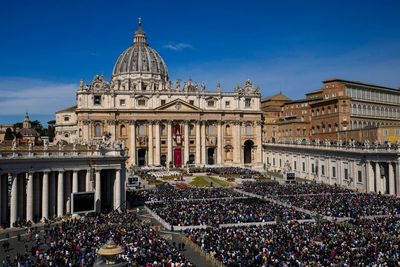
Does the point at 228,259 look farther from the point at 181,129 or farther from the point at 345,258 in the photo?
the point at 181,129

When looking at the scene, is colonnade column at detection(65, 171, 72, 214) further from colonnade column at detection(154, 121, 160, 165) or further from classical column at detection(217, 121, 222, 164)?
classical column at detection(217, 121, 222, 164)

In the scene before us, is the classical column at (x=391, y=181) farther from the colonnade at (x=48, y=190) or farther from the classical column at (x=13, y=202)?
the classical column at (x=13, y=202)

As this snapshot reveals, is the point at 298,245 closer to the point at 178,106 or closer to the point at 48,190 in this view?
the point at 48,190

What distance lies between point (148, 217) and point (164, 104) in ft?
190

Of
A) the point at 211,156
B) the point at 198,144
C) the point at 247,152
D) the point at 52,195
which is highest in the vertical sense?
the point at 198,144

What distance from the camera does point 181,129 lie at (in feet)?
335

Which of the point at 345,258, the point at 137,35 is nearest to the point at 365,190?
the point at 345,258

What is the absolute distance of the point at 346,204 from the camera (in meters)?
44.8

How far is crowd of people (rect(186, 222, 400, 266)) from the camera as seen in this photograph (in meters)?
25.0

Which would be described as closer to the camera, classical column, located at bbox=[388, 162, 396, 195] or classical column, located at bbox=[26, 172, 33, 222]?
classical column, located at bbox=[26, 172, 33, 222]

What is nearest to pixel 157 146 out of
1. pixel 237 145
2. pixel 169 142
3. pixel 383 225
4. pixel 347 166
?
pixel 169 142

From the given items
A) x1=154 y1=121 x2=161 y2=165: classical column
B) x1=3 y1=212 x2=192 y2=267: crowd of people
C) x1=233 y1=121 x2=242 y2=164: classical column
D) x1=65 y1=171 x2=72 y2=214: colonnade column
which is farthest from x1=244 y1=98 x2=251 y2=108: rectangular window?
x1=3 y1=212 x2=192 y2=267: crowd of people

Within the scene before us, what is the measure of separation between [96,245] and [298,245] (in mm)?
12675

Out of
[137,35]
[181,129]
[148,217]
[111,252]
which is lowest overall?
[148,217]
